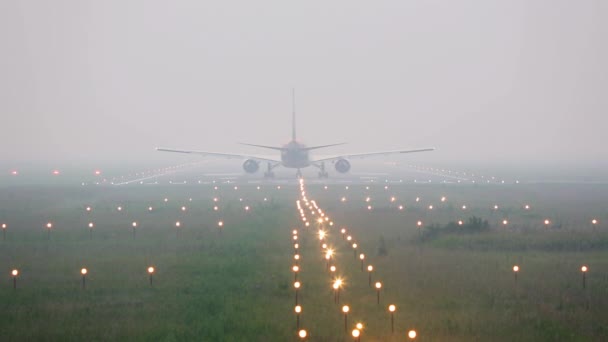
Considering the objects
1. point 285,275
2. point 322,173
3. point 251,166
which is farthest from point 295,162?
point 285,275

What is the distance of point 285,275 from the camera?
94.0ft

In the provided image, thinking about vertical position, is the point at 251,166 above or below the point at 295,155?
below

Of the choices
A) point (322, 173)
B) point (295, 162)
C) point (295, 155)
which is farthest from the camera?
point (295, 162)

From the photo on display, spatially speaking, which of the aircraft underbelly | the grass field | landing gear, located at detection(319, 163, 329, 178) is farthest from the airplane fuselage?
the grass field

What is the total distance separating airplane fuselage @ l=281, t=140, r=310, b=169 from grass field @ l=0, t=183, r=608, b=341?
42840mm

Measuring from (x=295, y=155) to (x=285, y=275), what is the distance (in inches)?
2815

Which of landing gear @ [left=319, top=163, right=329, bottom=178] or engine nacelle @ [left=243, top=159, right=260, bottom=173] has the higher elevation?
engine nacelle @ [left=243, top=159, right=260, bottom=173]

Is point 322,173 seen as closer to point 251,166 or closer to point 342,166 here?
point 342,166

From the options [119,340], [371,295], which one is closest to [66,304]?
[119,340]

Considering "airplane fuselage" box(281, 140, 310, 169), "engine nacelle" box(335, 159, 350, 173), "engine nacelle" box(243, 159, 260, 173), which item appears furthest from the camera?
"engine nacelle" box(335, 159, 350, 173)

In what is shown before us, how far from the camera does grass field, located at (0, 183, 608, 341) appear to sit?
69.1ft

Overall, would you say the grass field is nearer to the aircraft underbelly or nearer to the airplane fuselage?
the airplane fuselage

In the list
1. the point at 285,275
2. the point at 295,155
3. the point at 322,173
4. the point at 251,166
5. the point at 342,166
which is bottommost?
the point at 285,275

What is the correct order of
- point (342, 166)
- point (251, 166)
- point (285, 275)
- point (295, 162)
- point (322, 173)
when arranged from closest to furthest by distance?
point (285, 275) < point (322, 173) < point (295, 162) < point (251, 166) < point (342, 166)
